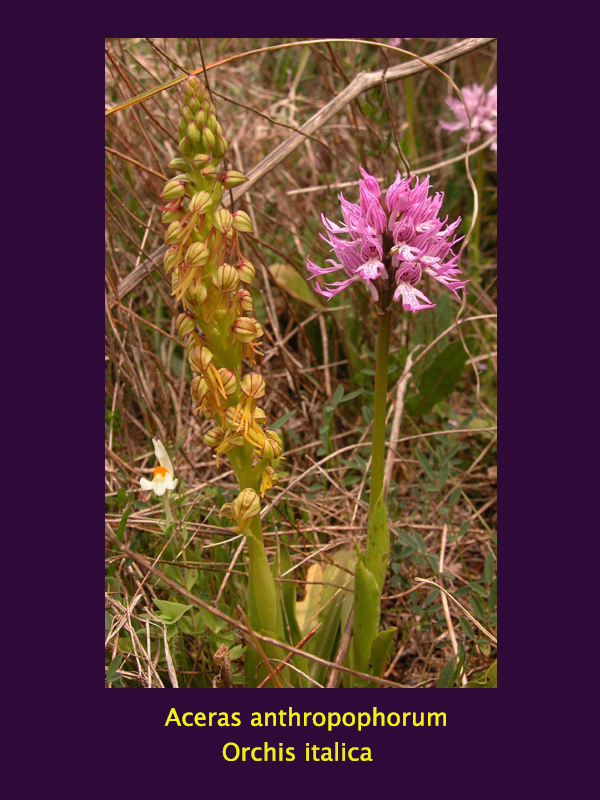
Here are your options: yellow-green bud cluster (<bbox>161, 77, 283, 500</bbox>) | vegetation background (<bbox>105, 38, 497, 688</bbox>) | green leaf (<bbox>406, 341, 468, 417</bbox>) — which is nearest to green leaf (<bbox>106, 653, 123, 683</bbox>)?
vegetation background (<bbox>105, 38, 497, 688</bbox>)

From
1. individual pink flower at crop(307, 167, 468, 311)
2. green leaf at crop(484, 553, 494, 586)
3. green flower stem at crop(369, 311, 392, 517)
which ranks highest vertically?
individual pink flower at crop(307, 167, 468, 311)

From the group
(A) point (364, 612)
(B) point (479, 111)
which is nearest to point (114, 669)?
(A) point (364, 612)

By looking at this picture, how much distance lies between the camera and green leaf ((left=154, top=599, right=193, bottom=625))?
1.96 metres

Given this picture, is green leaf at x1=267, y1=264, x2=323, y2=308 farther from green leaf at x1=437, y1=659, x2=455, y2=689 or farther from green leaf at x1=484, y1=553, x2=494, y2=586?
green leaf at x1=437, y1=659, x2=455, y2=689

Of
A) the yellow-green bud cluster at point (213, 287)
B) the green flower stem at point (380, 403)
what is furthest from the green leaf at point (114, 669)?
the green flower stem at point (380, 403)

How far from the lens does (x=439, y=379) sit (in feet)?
9.82

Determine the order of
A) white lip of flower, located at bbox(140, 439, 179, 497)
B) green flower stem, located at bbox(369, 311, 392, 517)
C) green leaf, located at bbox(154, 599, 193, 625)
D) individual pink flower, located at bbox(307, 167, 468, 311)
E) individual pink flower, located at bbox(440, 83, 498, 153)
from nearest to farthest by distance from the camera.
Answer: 1. individual pink flower, located at bbox(307, 167, 468, 311)
2. green flower stem, located at bbox(369, 311, 392, 517)
3. green leaf, located at bbox(154, 599, 193, 625)
4. white lip of flower, located at bbox(140, 439, 179, 497)
5. individual pink flower, located at bbox(440, 83, 498, 153)

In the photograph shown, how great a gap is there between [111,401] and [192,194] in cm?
174

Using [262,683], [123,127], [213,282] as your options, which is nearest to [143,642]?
[262,683]

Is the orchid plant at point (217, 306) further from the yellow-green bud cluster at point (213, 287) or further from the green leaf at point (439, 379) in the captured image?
the green leaf at point (439, 379)

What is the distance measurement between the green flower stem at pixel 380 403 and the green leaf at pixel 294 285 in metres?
1.54

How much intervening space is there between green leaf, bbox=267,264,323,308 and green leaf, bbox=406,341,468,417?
705 millimetres

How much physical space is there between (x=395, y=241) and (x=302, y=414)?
1500mm

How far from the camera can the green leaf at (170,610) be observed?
1.96m
